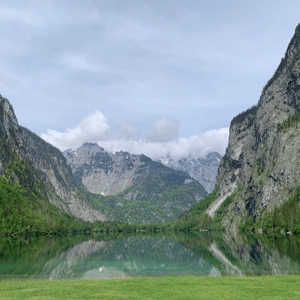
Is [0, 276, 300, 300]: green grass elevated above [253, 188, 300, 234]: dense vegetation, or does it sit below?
above

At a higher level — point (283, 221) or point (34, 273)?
point (34, 273)

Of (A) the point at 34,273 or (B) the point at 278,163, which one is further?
(B) the point at 278,163

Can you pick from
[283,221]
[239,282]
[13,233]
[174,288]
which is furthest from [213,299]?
[13,233]

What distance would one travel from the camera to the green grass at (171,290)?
23.3 m

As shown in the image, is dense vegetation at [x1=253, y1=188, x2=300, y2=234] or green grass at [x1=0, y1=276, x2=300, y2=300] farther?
dense vegetation at [x1=253, y1=188, x2=300, y2=234]

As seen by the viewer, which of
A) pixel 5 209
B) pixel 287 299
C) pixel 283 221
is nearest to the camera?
pixel 287 299

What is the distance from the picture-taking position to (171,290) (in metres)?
25.8

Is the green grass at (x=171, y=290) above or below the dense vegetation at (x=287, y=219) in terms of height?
above

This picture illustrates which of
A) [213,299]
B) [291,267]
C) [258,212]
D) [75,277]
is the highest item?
[213,299]

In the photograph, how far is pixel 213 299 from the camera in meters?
22.1

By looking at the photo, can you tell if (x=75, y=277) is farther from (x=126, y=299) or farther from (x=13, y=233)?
(x=13, y=233)

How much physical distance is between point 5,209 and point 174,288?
17886 centimetres

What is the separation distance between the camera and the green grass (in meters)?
23.3

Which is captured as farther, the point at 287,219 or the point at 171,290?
the point at 287,219
